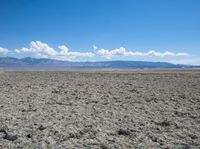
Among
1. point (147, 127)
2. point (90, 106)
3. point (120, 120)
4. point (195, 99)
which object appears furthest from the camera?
point (195, 99)

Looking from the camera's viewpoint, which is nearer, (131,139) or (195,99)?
(131,139)

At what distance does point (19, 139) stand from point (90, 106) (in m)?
5.53

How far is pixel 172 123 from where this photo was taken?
8953 mm

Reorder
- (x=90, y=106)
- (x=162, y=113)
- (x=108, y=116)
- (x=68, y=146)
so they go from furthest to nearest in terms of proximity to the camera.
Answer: (x=90, y=106) → (x=162, y=113) → (x=108, y=116) → (x=68, y=146)

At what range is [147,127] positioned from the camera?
845cm

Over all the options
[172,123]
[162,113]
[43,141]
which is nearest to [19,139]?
[43,141]

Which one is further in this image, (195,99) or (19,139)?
(195,99)

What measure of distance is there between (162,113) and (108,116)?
93.6 inches

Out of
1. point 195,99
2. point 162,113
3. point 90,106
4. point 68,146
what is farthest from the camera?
point 195,99

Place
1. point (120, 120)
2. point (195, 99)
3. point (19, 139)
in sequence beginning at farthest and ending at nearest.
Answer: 1. point (195, 99)
2. point (120, 120)
3. point (19, 139)

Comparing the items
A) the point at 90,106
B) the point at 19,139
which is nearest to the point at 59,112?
the point at 90,106

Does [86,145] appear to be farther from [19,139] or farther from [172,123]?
[172,123]

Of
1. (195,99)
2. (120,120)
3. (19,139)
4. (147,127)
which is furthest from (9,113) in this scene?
(195,99)

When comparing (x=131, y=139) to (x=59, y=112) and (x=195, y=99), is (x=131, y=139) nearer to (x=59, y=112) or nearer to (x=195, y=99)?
(x=59, y=112)
